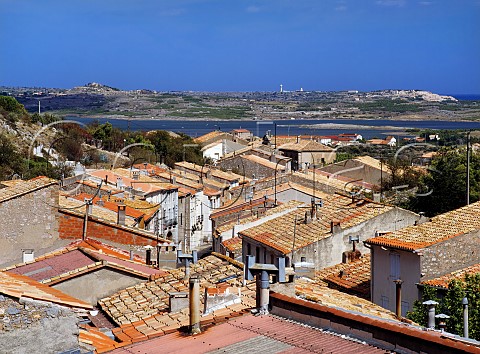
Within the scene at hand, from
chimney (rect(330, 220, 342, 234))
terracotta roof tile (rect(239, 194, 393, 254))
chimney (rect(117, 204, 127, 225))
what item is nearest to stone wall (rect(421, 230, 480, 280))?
terracotta roof tile (rect(239, 194, 393, 254))

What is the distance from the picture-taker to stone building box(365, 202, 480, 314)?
65.2 ft

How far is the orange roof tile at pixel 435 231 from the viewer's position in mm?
20266

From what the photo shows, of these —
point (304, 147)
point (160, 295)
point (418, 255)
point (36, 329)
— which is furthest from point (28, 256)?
point (304, 147)

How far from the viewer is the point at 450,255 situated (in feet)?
66.1

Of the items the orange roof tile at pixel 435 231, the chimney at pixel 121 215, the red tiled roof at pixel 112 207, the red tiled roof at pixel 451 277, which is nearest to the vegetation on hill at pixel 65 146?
the red tiled roof at pixel 112 207

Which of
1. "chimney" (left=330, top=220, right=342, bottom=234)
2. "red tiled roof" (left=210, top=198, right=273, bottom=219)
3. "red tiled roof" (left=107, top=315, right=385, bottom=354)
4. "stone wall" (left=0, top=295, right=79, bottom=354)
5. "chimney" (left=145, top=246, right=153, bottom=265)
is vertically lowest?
"red tiled roof" (left=210, top=198, right=273, bottom=219)

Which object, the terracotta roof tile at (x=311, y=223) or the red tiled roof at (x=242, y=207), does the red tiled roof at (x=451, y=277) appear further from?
the red tiled roof at (x=242, y=207)

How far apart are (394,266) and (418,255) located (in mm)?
952

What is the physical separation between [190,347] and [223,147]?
71.5 m

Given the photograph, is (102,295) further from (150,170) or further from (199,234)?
(150,170)

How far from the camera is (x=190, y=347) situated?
9.70 m

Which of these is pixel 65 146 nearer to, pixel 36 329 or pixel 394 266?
pixel 394 266

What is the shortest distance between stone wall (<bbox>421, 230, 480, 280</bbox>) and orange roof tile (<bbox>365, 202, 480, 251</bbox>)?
116 mm

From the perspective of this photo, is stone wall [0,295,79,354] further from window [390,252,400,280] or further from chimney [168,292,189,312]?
window [390,252,400,280]
